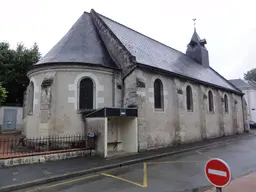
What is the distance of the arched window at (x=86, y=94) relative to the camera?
12.7 m

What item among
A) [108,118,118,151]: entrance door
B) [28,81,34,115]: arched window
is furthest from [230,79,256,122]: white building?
[28,81,34,115]: arched window

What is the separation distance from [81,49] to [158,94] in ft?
21.0

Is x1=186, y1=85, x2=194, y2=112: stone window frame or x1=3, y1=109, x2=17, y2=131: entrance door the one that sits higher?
x1=186, y1=85, x2=194, y2=112: stone window frame

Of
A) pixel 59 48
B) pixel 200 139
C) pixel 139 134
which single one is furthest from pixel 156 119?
pixel 59 48

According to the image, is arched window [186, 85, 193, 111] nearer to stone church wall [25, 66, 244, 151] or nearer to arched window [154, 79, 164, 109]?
stone church wall [25, 66, 244, 151]

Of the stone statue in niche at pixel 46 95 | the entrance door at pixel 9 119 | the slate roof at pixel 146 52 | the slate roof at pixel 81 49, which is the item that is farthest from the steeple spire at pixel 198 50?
the entrance door at pixel 9 119

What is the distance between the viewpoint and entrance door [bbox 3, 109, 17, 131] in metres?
20.9

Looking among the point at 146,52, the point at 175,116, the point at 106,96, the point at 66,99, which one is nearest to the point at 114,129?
the point at 106,96

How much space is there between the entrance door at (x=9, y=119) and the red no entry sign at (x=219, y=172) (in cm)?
2244

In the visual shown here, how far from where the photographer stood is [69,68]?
1249 cm

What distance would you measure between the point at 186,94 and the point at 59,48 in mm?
10934

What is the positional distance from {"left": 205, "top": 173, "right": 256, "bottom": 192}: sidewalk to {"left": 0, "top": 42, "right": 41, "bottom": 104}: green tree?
24.1m

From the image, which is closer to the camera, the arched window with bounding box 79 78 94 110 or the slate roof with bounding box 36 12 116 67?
the arched window with bounding box 79 78 94 110

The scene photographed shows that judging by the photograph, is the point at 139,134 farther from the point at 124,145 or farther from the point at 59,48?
the point at 59,48
